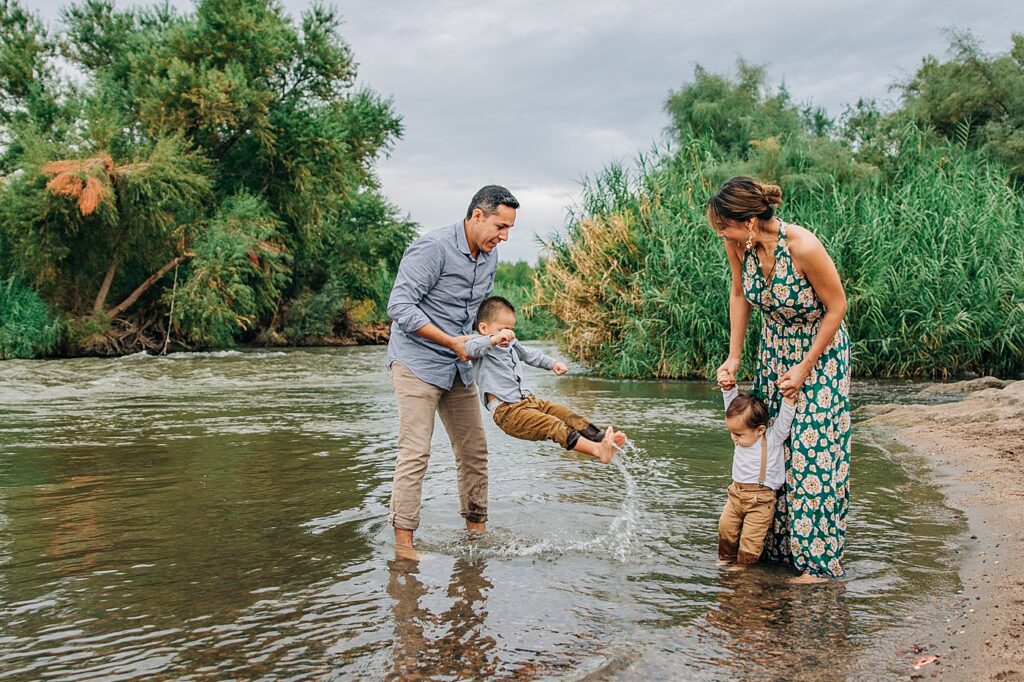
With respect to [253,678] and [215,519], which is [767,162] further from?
[253,678]

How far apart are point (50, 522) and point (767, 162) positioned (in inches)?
592

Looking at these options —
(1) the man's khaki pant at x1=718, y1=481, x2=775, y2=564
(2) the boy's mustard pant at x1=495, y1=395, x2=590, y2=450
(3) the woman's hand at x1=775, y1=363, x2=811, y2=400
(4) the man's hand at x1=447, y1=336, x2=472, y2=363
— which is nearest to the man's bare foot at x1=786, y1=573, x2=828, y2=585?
(1) the man's khaki pant at x1=718, y1=481, x2=775, y2=564

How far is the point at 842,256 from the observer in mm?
13836

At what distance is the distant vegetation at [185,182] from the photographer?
24.5 m

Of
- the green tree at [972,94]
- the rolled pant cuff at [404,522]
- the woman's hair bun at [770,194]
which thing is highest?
the green tree at [972,94]

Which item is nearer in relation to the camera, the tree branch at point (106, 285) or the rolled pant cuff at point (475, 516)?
the rolled pant cuff at point (475, 516)

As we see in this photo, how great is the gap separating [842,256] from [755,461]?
1044cm

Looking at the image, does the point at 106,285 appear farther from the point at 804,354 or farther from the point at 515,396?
the point at 804,354

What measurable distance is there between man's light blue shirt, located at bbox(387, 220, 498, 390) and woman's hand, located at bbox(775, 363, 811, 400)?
1547mm

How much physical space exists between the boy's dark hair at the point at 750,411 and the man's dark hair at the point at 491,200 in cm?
154

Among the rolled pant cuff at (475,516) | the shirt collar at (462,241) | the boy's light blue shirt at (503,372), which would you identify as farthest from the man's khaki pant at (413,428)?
the shirt collar at (462,241)

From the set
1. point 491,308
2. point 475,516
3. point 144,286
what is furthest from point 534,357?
point 144,286

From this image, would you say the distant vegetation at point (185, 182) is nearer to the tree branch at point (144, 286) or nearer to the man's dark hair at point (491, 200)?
the tree branch at point (144, 286)

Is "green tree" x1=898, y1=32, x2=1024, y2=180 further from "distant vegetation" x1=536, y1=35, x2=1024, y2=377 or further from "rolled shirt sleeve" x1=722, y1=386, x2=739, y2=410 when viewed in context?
"rolled shirt sleeve" x1=722, y1=386, x2=739, y2=410
